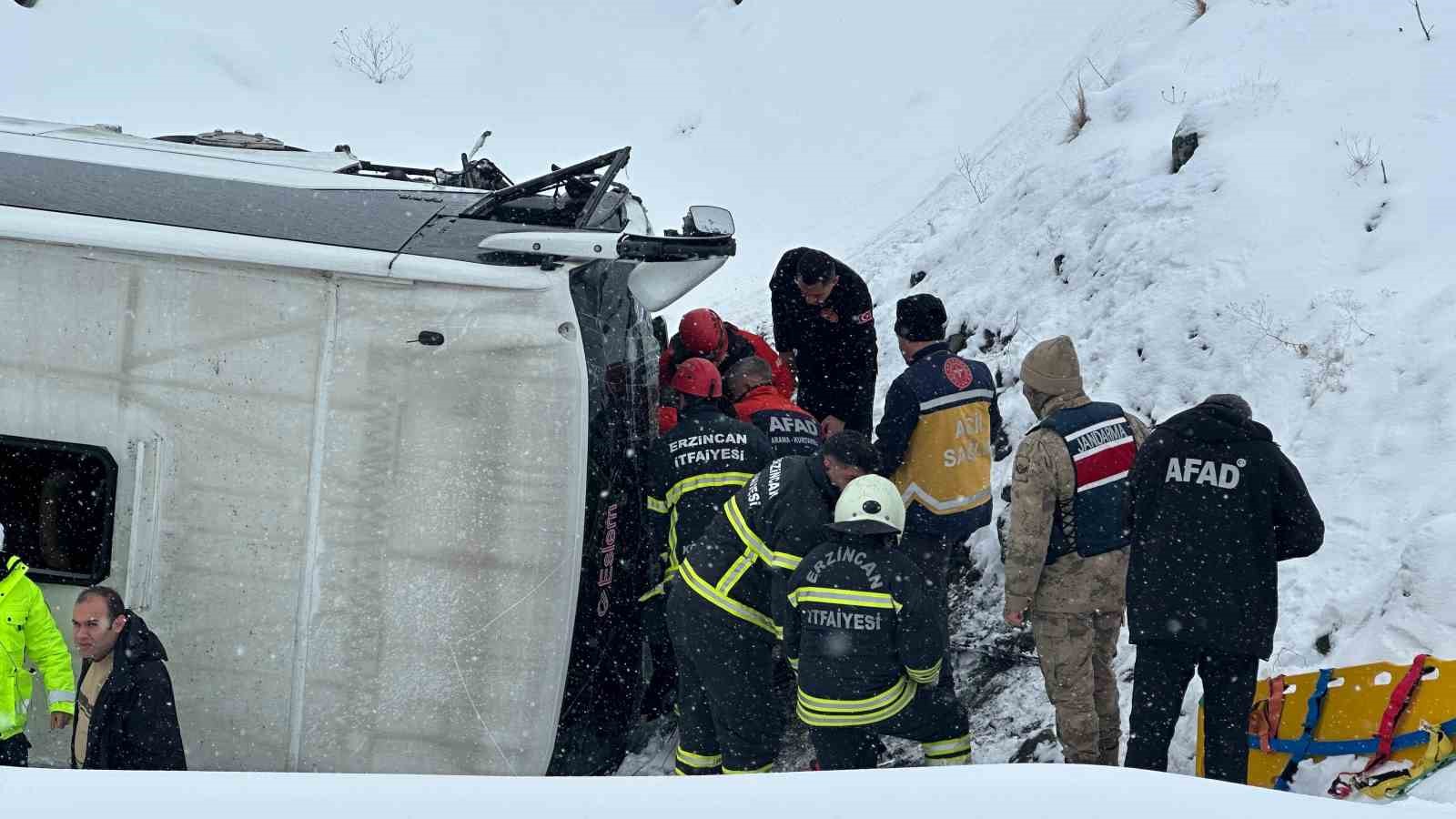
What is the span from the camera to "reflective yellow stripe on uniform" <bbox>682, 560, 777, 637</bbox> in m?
4.88

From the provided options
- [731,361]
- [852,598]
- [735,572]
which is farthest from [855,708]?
[731,361]

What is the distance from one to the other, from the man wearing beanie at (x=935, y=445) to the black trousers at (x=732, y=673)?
88 centimetres

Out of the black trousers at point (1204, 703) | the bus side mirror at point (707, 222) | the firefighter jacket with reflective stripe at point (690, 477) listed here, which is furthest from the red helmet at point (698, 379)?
the black trousers at point (1204, 703)

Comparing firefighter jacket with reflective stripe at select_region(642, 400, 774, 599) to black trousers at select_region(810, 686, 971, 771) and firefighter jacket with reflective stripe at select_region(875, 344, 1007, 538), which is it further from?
black trousers at select_region(810, 686, 971, 771)

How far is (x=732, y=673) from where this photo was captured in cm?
490

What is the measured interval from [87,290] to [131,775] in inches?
100

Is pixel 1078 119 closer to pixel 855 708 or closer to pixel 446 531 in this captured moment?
pixel 855 708

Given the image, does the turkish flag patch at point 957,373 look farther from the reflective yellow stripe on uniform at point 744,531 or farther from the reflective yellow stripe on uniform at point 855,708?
the reflective yellow stripe on uniform at point 855,708

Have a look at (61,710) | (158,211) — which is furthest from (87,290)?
(61,710)

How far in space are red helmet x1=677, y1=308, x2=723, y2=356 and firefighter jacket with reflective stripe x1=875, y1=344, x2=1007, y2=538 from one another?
0.99 metres

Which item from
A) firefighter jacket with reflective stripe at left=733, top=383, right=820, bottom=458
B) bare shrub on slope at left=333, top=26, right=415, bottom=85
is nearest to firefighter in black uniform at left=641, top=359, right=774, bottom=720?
firefighter jacket with reflective stripe at left=733, top=383, right=820, bottom=458

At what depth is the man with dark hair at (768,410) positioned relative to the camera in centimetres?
584

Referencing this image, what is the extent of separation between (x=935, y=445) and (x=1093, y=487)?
735 mm

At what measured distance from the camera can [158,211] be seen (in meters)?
4.54
